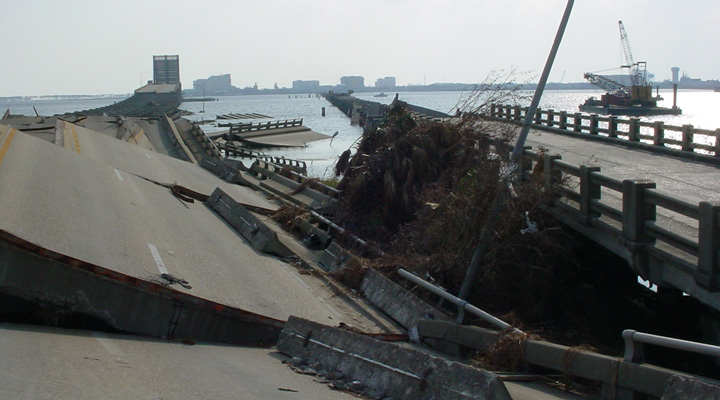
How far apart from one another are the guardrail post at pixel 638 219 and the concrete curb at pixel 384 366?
146 inches

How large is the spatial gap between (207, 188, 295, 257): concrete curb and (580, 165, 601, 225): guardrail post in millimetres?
5776

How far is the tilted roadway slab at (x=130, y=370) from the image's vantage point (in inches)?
241

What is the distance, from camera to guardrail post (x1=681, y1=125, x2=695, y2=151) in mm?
18964

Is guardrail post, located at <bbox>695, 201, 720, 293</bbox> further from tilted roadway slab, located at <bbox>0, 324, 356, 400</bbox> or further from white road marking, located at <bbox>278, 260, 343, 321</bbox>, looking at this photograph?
white road marking, located at <bbox>278, 260, 343, 321</bbox>

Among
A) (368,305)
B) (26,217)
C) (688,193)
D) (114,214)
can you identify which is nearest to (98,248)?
(26,217)

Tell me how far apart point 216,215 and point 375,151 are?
391cm

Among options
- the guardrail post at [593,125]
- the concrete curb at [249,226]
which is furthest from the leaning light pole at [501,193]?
the guardrail post at [593,125]

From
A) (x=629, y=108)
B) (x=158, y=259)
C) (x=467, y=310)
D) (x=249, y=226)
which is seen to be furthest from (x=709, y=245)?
(x=629, y=108)

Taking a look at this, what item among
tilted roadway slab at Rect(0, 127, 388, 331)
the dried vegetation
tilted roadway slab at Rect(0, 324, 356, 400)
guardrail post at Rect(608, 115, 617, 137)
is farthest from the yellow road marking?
guardrail post at Rect(608, 115, 617, 137)

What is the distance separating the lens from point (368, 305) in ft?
37.7

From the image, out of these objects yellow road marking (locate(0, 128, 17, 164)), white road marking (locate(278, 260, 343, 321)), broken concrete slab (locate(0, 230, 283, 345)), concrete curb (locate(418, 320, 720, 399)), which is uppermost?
yellow road marking (locate(0, 128, 17, 164))

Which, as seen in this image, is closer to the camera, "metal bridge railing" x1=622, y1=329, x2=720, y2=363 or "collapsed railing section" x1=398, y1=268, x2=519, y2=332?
"metal bridge railing" x1=622, y1=329, x2=720, y2=363

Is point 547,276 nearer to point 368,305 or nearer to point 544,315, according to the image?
point 544,315

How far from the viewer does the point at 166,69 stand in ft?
586
